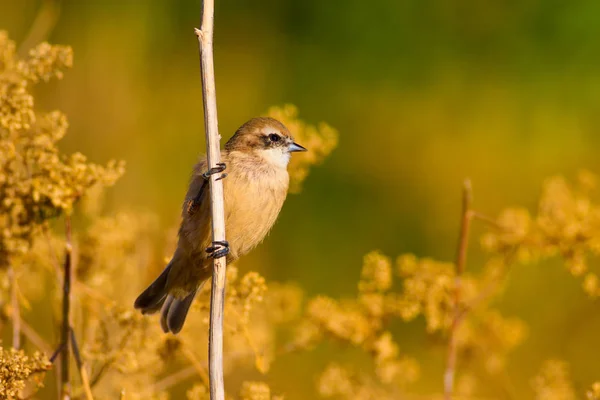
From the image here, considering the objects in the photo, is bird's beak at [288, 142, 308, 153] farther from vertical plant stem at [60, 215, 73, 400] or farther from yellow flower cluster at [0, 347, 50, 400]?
yellow flower cluster at [0, 347, 50, 400]

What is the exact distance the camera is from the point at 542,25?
3551 mm

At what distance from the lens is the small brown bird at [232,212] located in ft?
6.72

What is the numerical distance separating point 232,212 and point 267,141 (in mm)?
265

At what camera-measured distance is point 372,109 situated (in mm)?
3812

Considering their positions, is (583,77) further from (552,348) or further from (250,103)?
(250,103)

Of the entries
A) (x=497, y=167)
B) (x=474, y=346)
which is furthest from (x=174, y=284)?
(x=497, y=167)

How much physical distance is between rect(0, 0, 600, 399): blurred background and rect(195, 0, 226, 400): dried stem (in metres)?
1.63

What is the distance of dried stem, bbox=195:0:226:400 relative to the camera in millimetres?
1475

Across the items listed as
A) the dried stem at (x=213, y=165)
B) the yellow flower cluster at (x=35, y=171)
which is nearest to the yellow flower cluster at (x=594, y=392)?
the dried stem at (x=213, y=165)

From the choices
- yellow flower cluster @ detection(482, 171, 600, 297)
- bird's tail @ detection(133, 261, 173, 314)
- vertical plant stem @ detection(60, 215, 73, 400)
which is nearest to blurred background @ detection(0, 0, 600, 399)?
bird's tail @ detection(133, 261, 173, 314)

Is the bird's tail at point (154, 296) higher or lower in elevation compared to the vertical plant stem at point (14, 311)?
higher

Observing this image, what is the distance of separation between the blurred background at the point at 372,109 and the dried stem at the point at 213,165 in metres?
1.63

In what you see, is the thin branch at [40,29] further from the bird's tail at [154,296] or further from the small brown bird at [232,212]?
the bird's tail at [154,296]

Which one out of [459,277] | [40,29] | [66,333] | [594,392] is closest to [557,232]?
[459,277]
